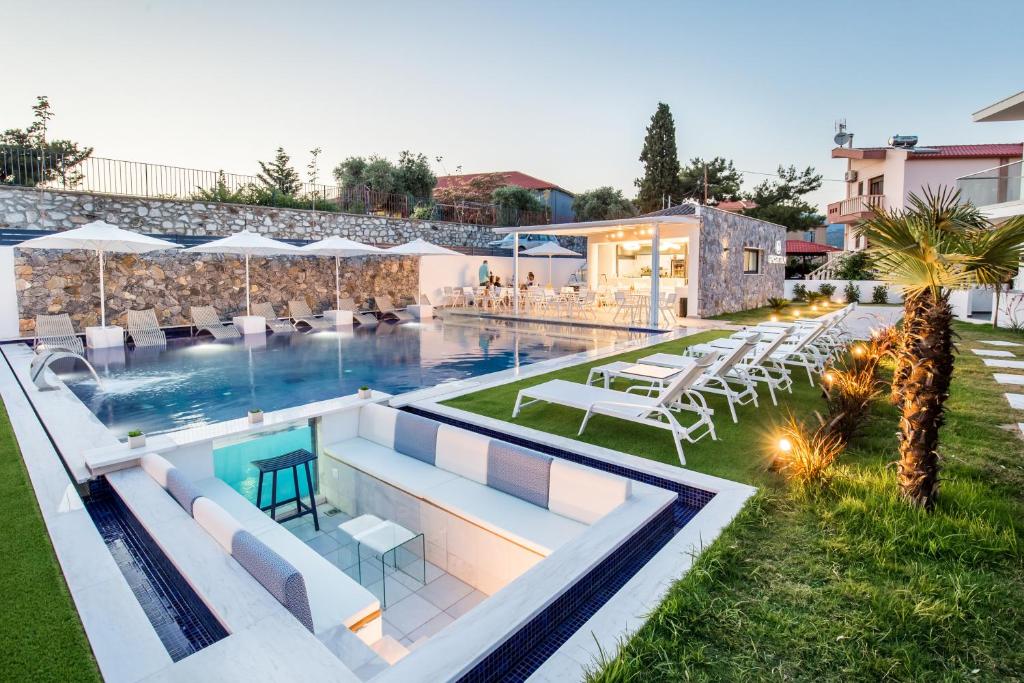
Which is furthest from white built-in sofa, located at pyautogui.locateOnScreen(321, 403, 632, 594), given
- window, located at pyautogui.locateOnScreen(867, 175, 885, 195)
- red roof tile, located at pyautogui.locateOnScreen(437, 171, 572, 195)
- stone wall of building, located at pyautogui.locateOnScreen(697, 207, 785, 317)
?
red roof tile, located at pyautogui.locateOnScreen(437, 171, 572, 195)

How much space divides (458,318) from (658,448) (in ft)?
42.3

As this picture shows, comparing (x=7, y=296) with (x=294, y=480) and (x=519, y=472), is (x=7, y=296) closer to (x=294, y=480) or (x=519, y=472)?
(x=294, y=480)

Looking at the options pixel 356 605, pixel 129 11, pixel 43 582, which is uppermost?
pixel 129 11

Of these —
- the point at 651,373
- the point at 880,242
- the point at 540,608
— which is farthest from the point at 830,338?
the point at 540,608

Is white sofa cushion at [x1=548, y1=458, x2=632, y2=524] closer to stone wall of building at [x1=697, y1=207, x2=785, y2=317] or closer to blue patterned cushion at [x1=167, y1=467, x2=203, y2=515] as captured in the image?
blue patterned cushion at [x1=167, y1=467, x2=203, y2=515]

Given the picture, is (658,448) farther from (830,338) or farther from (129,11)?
(129,11)

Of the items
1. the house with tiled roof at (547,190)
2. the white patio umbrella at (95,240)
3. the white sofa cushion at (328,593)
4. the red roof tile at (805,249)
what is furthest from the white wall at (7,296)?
the red roof tile at (805,249)

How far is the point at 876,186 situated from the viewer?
91.0 feet

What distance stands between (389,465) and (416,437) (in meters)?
0.33

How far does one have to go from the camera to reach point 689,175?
38.1 meters

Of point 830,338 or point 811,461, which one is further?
point 830,338

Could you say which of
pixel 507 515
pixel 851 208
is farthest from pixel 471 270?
pixel 851 208

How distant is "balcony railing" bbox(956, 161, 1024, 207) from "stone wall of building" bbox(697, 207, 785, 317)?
5.70 m

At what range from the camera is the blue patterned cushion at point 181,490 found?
11.9ft
